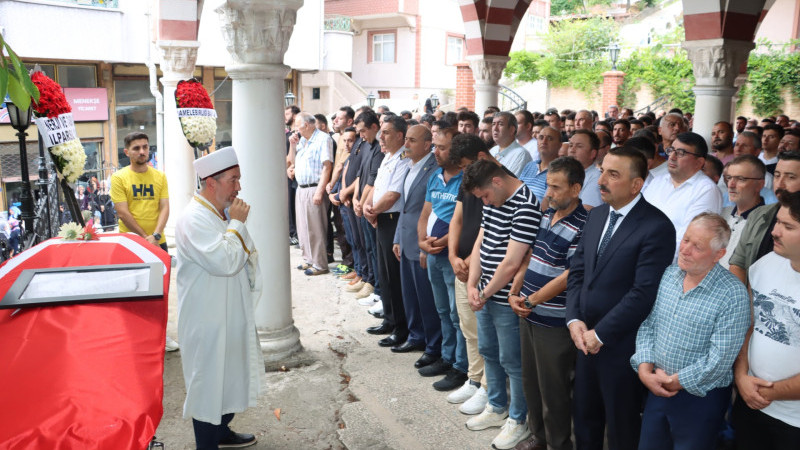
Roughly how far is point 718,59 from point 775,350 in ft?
19.7

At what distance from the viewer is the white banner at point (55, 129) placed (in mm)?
4387

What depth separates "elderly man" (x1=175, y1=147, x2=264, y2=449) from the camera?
366cm

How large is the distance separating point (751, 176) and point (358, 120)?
13.8ft

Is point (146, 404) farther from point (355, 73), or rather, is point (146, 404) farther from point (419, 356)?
point (355, 73)

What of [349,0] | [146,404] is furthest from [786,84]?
[146,404]

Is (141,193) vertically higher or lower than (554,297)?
higher

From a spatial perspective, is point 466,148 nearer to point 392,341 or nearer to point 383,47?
point 392,341

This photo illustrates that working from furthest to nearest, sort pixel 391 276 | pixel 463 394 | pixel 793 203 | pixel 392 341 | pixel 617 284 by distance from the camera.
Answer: pixel 391 276 < pixel 392 341 < pixel 463 394 < pixel 617 284 < pixel 793 203

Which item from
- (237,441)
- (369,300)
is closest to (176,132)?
(369,300)

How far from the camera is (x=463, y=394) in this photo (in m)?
4.98

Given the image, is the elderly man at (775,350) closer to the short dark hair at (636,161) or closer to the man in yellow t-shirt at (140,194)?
the short dark hair at (636,161)

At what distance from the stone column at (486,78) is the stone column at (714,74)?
397 centimetres

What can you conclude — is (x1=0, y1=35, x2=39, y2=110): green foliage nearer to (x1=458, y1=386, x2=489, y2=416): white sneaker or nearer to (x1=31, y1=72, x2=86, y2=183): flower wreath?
(x1=31, y1=72, x2=86, y2=183): flower wreath

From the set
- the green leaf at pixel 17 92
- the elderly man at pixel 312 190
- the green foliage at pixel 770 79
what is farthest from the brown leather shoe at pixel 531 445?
the green foliage at pixel 770 79
